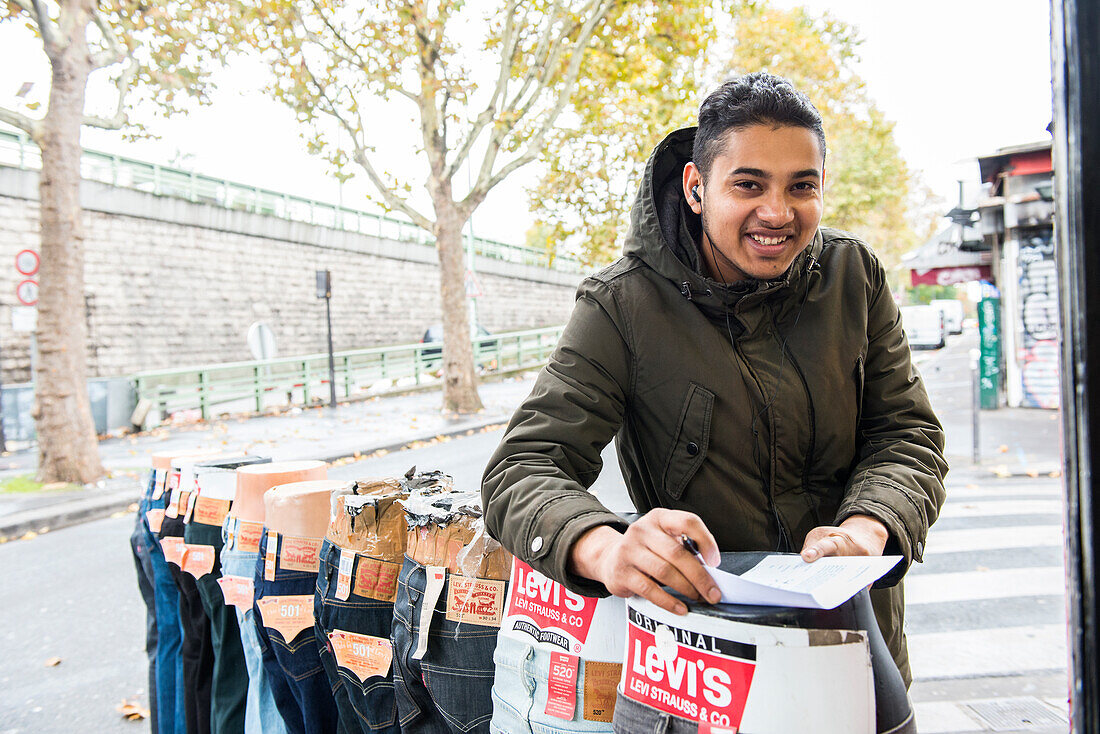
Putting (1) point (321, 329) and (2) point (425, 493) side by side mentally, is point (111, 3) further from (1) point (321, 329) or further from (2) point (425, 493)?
(1) point (321, 329)

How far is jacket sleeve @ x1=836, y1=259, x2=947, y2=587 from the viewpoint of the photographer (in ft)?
4.95

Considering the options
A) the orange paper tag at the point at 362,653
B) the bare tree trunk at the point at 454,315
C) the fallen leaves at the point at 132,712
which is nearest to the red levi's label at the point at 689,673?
the orange paper tag at the point at 362,653

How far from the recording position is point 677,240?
5.88 ft

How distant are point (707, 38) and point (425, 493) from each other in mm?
12713

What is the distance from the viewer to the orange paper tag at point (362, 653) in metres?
1.90

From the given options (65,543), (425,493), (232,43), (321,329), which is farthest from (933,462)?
(321,329)

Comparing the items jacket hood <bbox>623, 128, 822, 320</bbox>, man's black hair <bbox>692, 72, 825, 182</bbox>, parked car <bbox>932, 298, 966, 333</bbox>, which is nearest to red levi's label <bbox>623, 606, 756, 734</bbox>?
jacket hood <bbox>623, 128, 822, 320</bbox>

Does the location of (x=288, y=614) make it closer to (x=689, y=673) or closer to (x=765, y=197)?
(x=689, y=673)

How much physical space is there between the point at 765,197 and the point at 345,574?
1.30 metres

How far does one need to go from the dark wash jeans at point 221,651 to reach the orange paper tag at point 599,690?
1418mm

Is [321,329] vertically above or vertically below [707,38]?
below

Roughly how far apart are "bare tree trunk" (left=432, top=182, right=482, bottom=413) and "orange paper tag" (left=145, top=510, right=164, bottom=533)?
1203cm

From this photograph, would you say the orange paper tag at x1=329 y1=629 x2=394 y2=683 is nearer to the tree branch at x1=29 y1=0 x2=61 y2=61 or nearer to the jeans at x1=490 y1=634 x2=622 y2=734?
the jeans at x1=490 y1=634 x2=622 y2=734

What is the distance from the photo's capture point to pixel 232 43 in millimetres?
11516
